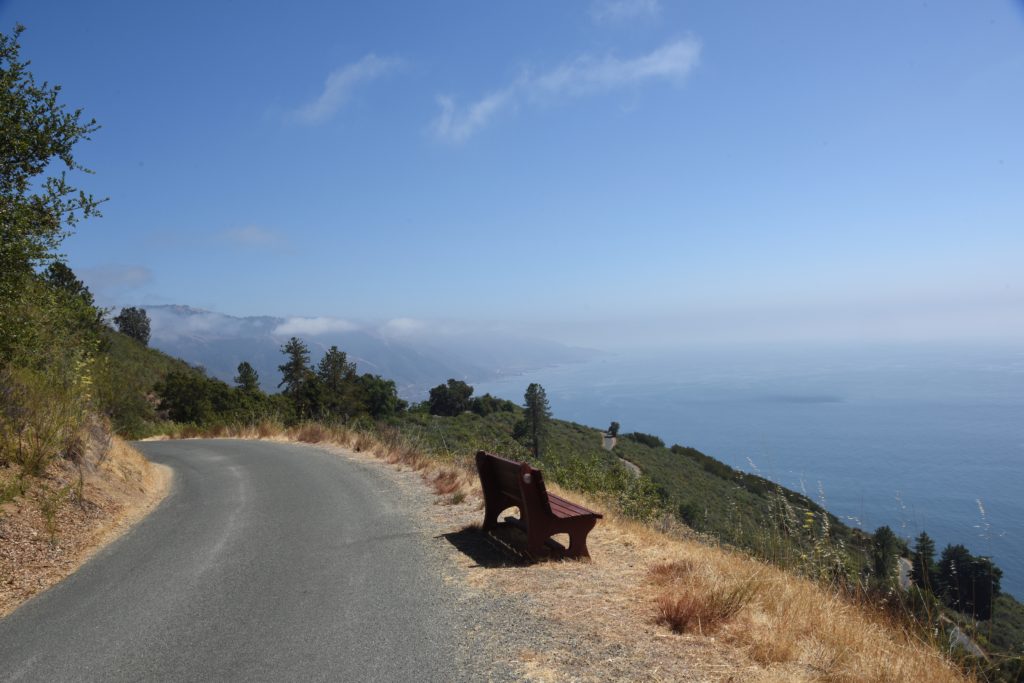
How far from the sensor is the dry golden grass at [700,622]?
331 centimetres

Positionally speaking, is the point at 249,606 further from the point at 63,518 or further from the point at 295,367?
the point at 295,367

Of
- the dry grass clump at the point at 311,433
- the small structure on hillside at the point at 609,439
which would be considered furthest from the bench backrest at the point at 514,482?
the small structure on hillside at the point at 609,439

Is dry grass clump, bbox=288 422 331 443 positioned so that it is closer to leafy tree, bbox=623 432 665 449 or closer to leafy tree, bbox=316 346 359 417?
leafy tree, bbox=316 346 359 417

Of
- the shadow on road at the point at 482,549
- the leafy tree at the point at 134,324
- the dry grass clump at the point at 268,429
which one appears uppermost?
the leafy tree at the point at 134,324

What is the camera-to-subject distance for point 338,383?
70.9 meters

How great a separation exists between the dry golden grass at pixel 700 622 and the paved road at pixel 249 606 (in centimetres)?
78

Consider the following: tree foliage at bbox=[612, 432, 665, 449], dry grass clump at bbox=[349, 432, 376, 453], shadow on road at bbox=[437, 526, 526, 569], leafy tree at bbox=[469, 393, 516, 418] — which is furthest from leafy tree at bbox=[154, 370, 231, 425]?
tree foliage at bbox=[612, 432, 665, 449]

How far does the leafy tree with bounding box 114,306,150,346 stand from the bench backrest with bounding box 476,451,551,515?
4071 inches

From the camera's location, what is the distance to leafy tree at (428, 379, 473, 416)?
105625 millimetres

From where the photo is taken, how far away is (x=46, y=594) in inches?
207

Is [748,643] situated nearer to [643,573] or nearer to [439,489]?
[643,573]

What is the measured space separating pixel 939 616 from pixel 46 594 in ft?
24.2

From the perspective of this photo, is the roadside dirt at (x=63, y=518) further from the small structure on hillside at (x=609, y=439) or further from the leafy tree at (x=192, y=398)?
the small structure on hillside at (x=609, y=439)

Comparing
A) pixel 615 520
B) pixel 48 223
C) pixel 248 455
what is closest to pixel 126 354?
pixel 248 455
